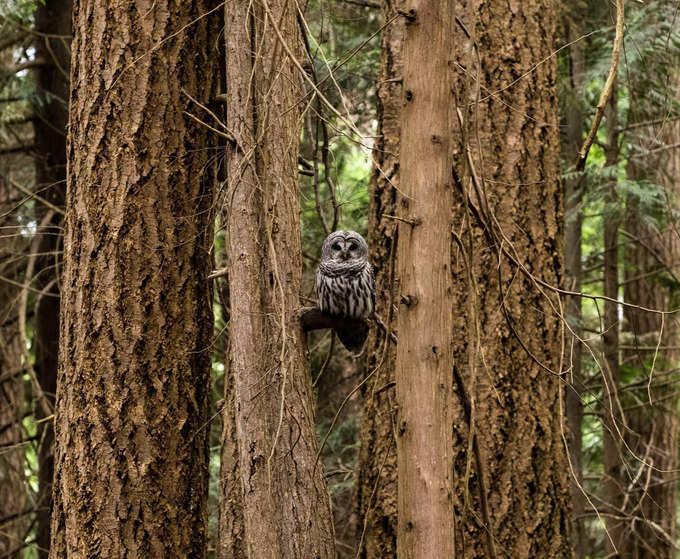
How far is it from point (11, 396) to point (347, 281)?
4.97m

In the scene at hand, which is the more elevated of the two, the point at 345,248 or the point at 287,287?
the point at 345,248

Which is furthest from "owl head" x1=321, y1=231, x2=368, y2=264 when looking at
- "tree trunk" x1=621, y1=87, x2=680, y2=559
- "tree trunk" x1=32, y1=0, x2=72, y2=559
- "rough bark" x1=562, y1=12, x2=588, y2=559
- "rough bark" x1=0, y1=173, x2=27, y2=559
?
"tree trunk" x1=621, y1=87, x2=680, y2=559

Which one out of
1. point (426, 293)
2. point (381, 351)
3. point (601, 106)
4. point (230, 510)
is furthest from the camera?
point (230, 510)

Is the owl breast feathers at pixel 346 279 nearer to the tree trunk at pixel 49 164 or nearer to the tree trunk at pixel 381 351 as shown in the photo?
the tree trunk at pixel 381 351

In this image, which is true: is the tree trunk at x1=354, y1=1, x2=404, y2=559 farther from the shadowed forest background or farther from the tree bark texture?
→ the tree bark texture

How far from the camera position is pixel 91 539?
3418 mm

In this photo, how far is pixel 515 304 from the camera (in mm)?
4367

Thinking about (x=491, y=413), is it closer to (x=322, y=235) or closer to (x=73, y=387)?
(x=73, y=387)

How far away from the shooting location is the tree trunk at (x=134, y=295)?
11.4 ft

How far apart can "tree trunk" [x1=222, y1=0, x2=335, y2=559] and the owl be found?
0.58 metres

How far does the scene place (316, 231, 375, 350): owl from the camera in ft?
13.4

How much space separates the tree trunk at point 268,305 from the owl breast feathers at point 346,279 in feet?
1.91

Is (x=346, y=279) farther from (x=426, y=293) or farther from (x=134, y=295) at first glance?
(x=426, y=293)

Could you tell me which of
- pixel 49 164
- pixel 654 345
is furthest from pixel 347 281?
pixel 654 345
